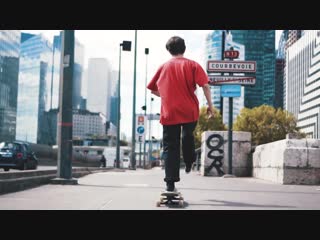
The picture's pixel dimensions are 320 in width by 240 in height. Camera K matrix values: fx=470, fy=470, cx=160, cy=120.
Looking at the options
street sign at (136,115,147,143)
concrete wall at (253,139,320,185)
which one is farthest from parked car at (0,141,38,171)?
street sign at (136,115,147,143)

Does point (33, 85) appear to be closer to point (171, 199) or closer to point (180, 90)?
point (180, 90)

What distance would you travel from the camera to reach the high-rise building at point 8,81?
13900 centimetres

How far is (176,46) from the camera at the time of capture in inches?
209

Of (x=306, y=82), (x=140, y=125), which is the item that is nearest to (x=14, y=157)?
(x=140, y=125)

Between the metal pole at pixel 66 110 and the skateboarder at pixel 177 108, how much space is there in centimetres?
461

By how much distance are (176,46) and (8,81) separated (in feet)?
485

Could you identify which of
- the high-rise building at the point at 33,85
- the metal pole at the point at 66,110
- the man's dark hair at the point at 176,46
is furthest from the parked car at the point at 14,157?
the high-rise building at the point at 33,85

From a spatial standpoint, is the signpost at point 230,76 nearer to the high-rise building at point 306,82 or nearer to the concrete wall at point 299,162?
the concrete wall at point 299,162

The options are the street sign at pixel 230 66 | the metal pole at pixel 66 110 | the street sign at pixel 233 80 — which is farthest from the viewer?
the street sign at pixel 230 66

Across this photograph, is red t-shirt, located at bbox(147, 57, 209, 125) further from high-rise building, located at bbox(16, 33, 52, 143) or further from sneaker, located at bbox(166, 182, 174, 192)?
high-rise building, located at bbox(16, 33, 52, 143)

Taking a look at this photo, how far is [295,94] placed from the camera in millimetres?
160500
